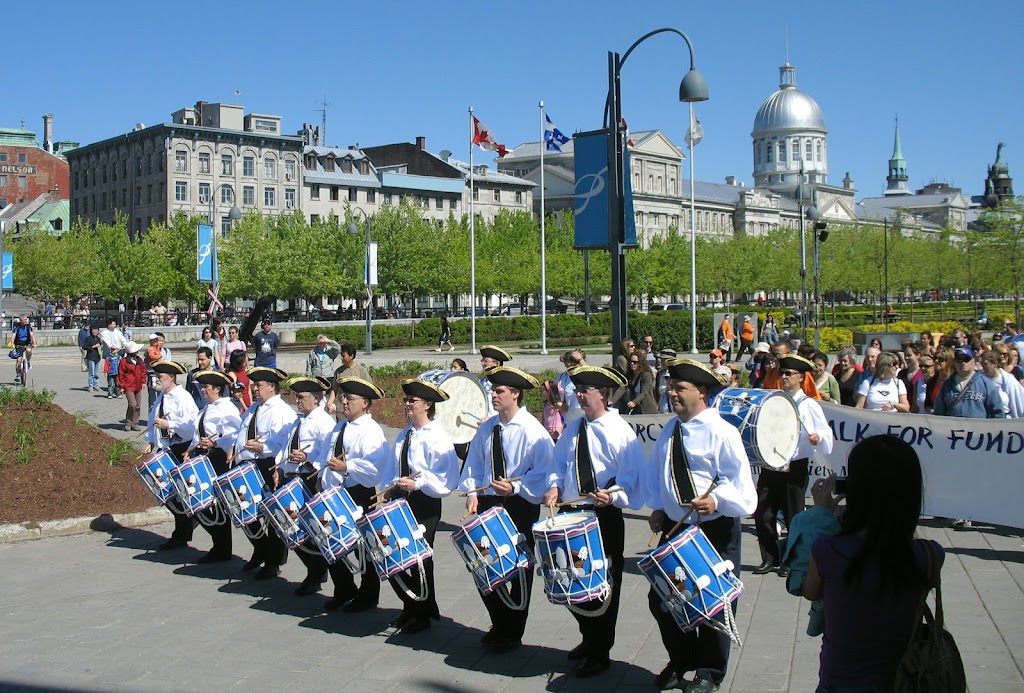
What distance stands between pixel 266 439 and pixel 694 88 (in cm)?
1014

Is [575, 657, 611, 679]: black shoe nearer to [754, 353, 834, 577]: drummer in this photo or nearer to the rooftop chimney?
[754, 353, 834, 577]: drummer

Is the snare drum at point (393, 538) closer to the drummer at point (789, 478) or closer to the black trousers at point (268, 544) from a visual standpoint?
the black trousers at point (268, 544)

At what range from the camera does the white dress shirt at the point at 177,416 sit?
10828mm

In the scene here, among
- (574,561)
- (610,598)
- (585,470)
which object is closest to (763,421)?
(585,470)

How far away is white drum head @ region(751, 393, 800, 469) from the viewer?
8914mm

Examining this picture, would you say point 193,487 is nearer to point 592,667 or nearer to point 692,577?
point 592,667

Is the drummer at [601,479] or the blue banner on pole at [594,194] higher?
the blue banner on pole at [594,194]

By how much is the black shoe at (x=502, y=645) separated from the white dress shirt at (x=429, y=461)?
1.12 m

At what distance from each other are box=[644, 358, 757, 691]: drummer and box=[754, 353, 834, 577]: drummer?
285cm

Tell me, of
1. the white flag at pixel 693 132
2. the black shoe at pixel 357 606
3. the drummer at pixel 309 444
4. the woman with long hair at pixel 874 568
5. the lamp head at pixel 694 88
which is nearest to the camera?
the woman with long hair at pixel 874 568

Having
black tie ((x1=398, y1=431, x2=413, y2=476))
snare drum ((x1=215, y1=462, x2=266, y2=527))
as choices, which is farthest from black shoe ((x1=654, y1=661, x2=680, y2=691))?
snare drum ((x1=215, y1=462, x2=266, y2=527))

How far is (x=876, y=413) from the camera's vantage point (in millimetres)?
11602

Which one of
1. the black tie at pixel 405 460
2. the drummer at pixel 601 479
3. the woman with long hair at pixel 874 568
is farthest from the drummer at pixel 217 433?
the woman with long hair at pixel 874 568

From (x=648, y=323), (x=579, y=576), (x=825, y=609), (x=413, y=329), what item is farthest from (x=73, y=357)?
(x=825, y=609)
